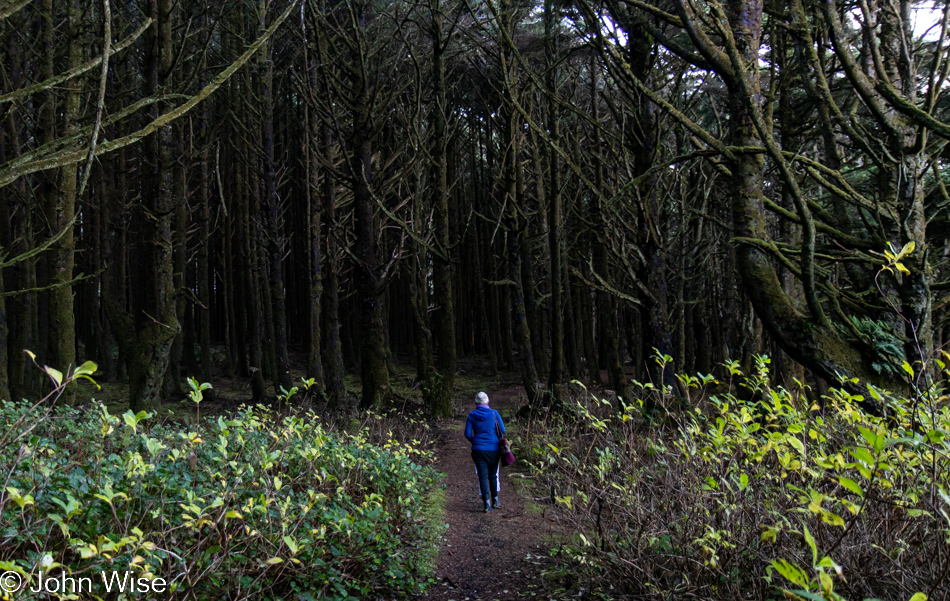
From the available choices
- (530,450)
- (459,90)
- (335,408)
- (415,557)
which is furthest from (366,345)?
(459,90)

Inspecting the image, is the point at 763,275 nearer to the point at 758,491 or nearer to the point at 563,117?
the point at 758,491

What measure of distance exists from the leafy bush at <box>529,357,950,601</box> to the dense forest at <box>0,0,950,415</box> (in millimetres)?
502

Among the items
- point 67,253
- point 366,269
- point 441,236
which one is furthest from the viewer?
point 441,236

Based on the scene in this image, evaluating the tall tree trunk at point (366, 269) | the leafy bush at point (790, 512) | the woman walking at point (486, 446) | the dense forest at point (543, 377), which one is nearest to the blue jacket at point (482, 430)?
the woman walking at point (486, 446)

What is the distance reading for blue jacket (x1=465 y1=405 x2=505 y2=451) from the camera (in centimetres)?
726

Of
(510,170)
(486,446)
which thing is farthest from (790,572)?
(510,170)

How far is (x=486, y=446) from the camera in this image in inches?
285

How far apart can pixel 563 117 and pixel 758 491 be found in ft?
52.8

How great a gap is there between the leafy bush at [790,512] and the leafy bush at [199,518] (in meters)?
1.72

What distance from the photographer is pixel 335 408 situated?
39.4 feet

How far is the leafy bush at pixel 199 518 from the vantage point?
2783 millimetres

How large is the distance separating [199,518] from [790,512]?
3098 mm
